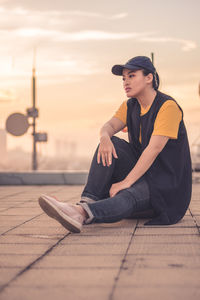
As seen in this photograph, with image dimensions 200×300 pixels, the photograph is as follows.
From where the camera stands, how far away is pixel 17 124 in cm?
1031

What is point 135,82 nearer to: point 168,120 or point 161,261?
point 168,120

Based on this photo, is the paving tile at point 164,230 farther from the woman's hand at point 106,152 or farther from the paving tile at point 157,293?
the paving tile at point 157,293

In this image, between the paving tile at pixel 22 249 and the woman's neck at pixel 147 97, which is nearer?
the paving tile at pixel 22 249

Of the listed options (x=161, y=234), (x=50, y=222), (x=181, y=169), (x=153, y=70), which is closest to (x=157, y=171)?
(x=181, y=169)

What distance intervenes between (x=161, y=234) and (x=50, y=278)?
3.76 feet

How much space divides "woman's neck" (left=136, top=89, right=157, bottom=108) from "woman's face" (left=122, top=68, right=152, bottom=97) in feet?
0.11

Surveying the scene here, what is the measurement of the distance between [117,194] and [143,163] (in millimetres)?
261

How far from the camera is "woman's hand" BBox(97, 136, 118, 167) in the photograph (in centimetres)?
315

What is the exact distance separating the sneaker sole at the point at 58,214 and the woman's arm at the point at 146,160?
1.22ft

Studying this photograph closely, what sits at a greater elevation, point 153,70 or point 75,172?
point 153,70

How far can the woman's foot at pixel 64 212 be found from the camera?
2.83 metres

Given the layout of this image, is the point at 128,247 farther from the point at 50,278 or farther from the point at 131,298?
the point at 131,298

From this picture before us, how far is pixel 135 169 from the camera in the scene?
122 inches

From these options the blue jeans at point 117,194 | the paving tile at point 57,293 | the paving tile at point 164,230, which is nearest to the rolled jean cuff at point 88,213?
the blue jeans at point 117,194
